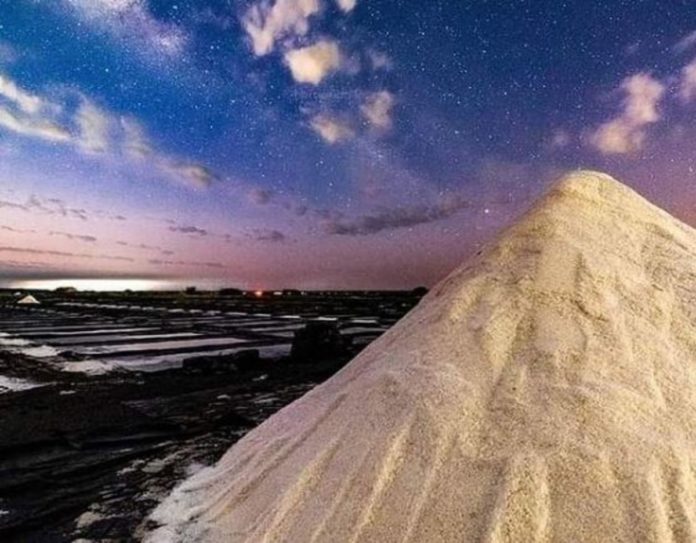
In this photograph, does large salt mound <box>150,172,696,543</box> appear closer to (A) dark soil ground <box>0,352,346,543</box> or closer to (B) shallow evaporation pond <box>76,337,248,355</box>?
(A) dark soil ground <box>0,352,346,543</box>

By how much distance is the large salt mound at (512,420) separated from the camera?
7.34 ft

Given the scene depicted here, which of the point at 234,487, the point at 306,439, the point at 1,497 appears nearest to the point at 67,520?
the point at 1,497

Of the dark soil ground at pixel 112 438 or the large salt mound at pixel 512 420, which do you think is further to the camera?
the dark soil ground at pixel 112 438

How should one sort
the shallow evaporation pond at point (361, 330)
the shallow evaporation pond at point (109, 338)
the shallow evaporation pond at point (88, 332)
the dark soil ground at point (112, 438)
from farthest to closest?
the shallow evaporation pond at point (361, 330)
the shallow evaporation pond at point (88, 332)
the shallow evaporation pond at point (109, 338)
the dark soil ground at point (112, 438)

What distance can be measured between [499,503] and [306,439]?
4.28 ft

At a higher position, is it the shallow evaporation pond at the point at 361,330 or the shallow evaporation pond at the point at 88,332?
the shallow evaporation pond at the point at 361,330

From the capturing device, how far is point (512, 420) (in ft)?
8.47

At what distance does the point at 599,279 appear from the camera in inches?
134

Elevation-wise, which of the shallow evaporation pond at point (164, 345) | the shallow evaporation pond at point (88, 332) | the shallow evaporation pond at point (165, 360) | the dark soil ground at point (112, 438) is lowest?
the shallow evaporation pond at point (88, 332)

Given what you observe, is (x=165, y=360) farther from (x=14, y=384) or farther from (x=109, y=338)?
(x=109, y=338)

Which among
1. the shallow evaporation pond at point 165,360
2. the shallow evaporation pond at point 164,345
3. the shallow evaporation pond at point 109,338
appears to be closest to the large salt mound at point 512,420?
the shallow evaporation pond at point 165,360

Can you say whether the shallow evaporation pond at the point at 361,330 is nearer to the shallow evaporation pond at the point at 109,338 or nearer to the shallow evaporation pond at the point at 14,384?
the shallow evaporation pond at the point at 109,338

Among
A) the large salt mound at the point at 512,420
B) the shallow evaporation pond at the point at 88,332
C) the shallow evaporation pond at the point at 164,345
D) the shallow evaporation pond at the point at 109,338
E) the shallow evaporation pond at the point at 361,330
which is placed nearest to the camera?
the large salt mound at the point at 512,420

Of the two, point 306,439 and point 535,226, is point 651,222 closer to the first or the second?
point 535,226
